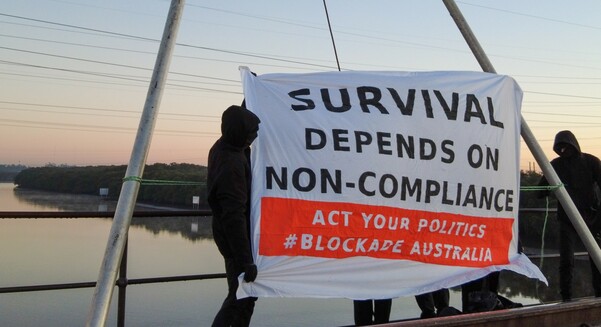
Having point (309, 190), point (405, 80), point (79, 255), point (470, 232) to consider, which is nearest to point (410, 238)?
point (470, 232)

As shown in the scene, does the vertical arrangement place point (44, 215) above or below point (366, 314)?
above

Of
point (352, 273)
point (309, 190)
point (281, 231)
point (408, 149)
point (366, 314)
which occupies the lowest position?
point (366, 314)

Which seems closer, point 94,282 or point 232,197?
point 232,197

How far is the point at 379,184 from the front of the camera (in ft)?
10.6

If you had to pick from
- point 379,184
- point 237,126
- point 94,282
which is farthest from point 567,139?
point 94,282

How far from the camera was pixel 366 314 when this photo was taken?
3.65 metres

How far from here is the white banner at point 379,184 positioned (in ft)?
9.92

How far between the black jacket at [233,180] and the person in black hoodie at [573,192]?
111 inches

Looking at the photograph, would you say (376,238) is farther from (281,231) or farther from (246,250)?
(246,250)

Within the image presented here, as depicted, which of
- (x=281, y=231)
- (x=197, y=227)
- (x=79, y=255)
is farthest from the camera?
(x=79, y=255)

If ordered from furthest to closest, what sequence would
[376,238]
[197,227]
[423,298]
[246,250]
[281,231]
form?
1. [197,227]
2. [423,298]
3. [376,238]
4. [281,231]
5. [246,250]

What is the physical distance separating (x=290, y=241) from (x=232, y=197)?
0.46m

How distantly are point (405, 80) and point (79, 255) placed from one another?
65.0 ft

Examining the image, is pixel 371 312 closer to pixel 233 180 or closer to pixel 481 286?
pixel 481 286
